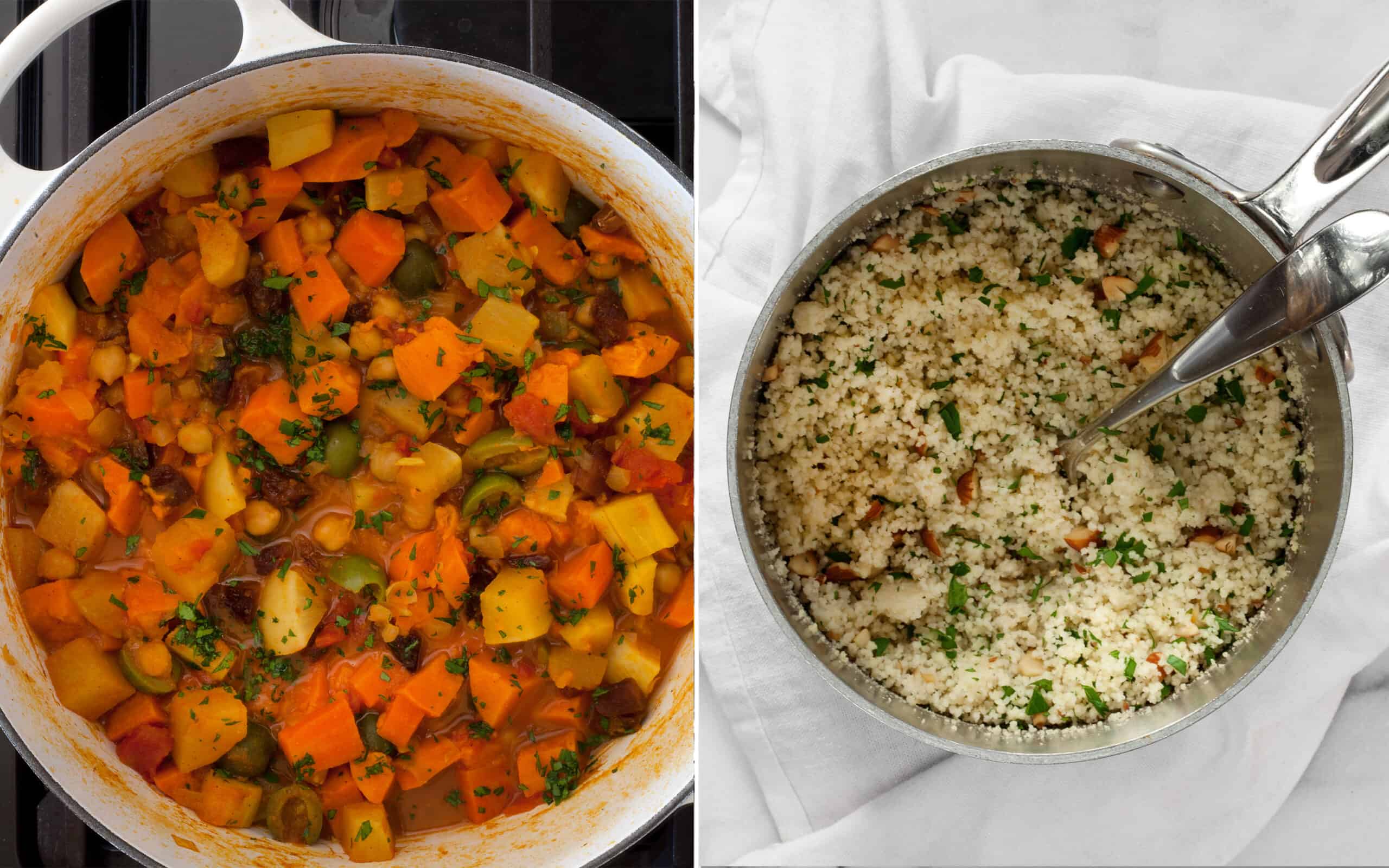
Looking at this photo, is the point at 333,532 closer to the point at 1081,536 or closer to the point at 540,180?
the point at 540,180

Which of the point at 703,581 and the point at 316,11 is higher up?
the point at 316,11

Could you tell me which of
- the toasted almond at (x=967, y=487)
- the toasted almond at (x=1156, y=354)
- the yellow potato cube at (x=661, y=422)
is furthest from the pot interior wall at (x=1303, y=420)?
the yellow potato cube at (x=661, y=422)

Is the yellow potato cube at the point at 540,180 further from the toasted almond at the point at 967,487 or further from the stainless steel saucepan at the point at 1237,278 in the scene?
the toasted almond at the point at 967,487

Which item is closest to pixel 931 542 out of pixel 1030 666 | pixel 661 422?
pixel 1030 666

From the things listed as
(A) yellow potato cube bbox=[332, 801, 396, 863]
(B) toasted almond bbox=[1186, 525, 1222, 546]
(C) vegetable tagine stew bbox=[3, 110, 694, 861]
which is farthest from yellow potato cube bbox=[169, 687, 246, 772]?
(B) toasted almond bbox=[1186, 525, 1222, 546]

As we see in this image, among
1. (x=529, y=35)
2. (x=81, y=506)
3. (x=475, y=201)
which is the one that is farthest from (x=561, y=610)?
(x=529, y=35)

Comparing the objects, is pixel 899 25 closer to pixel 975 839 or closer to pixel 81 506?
pixel 975 839
